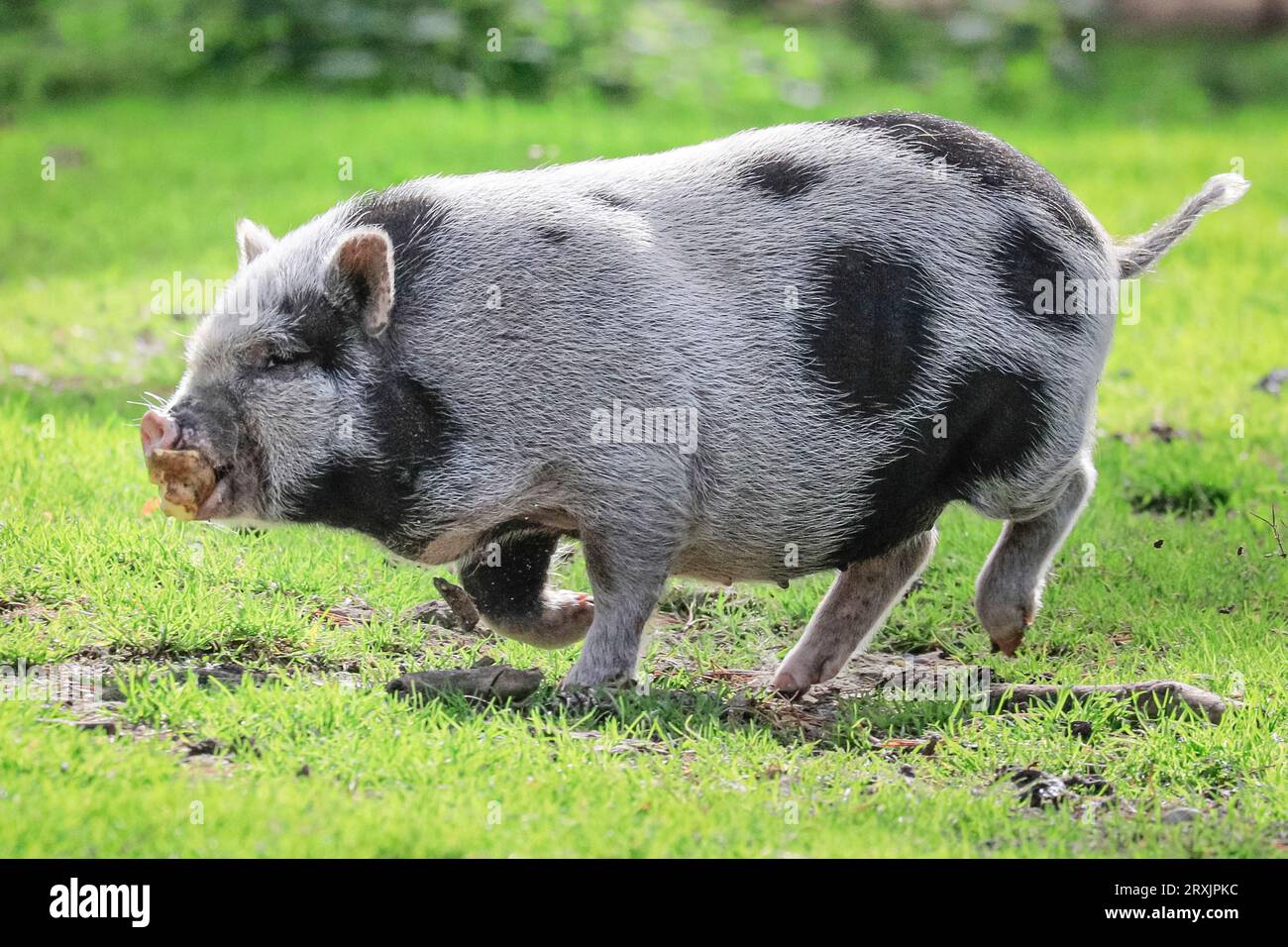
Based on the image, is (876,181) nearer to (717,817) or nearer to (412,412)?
(412,412)

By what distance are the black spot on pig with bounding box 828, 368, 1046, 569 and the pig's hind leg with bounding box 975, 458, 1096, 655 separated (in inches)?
17.4

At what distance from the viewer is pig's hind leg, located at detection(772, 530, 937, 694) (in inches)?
242

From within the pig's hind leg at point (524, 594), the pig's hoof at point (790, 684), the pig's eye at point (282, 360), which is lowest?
the pig's hoof at point (790, 684)

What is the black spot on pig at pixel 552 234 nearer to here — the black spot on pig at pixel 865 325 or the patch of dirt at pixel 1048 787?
the black spot on pig at pixel 865 325

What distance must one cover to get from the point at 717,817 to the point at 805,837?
0.24 m

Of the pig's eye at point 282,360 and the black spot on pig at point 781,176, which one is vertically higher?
the black spot on pig at point 781,176

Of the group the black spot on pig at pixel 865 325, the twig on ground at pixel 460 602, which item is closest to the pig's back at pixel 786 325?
the black spot on pig at pixel 865 325

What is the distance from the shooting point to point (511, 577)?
5.78 metres

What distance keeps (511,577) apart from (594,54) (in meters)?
10.0

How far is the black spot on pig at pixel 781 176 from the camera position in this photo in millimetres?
5691

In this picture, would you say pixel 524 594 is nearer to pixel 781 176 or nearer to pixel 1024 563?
pixel 781 176

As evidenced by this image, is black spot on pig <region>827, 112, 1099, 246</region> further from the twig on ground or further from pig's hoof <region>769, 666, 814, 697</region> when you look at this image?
the twig on ground

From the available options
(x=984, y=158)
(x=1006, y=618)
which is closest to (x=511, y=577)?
(x=1006, y=618)

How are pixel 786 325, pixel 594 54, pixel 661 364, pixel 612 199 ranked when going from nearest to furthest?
pixel 661 364, pixel 786 325, pixel 612 199, pixel 594 54
